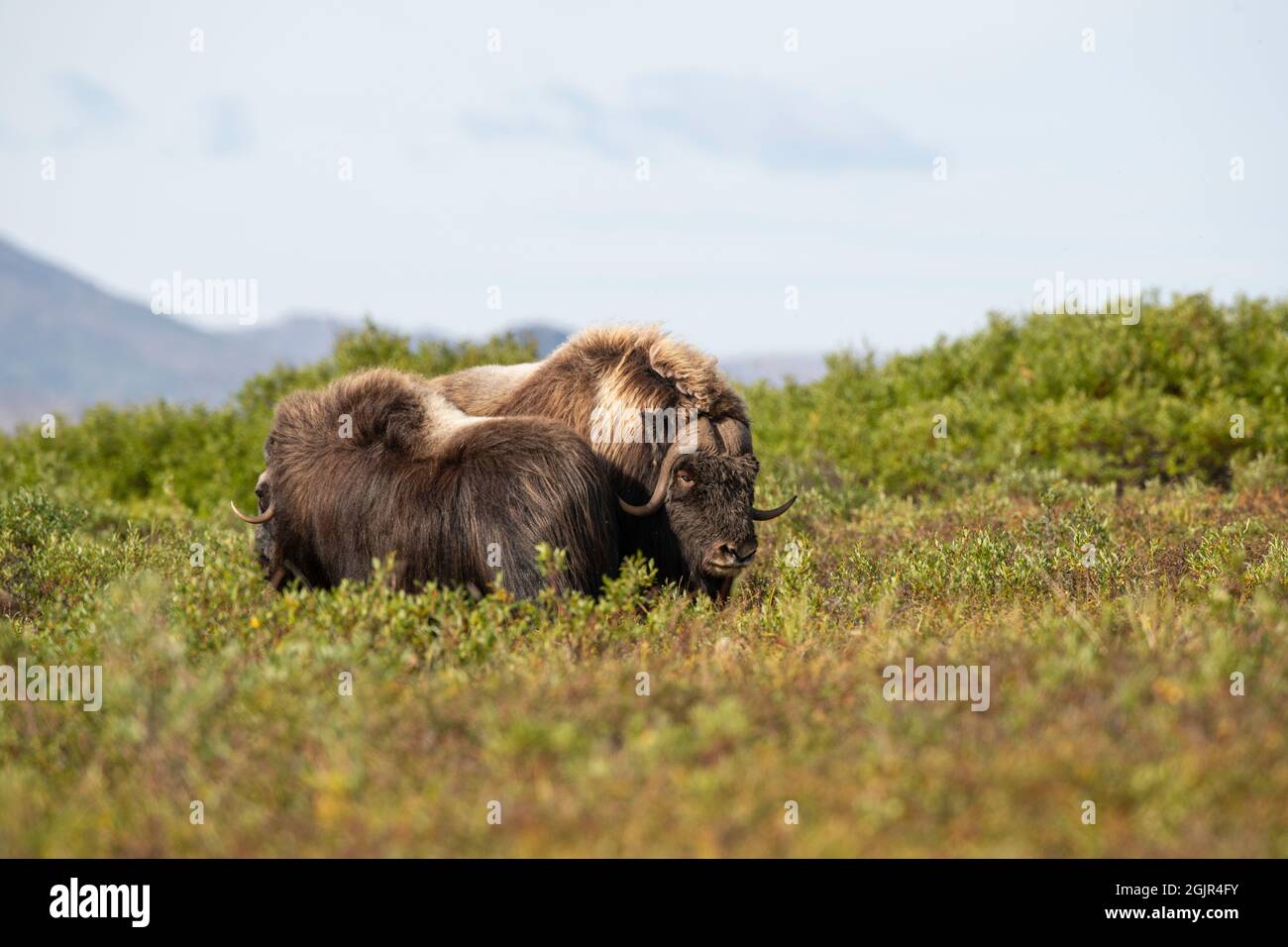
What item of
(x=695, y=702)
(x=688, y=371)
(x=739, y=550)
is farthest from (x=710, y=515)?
(x=695, y=702)

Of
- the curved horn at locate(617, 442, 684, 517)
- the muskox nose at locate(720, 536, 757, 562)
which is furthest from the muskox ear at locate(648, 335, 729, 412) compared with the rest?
the muskox nose at locate(720, 536, 757, 562)

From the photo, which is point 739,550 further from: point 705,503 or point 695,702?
point 695,702

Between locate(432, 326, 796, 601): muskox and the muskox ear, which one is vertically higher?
the muskox ear

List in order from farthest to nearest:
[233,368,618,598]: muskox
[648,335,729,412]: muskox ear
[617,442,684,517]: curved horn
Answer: [648,335,729,412]: muskox ear
[617,442,684,517]: curved horn
[233,368,618,598]: muskox

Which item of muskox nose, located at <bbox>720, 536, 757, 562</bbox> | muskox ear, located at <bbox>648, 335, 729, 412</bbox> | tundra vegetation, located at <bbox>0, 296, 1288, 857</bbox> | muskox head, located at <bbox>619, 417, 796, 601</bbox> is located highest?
muskox ear, located at <bbox>648, 335, 729, 412</bbox>

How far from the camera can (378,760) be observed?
3766 millimetres

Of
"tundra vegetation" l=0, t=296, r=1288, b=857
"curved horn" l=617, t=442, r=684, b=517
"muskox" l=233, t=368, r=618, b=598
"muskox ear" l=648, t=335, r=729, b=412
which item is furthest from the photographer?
"muskox ear" l=648, t=335, r=729, b=412

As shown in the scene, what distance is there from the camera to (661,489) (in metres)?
6.97

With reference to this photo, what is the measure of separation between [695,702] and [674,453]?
9.43 ft

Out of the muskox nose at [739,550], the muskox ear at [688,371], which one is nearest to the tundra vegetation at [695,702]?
the muskox nose at [739,550]

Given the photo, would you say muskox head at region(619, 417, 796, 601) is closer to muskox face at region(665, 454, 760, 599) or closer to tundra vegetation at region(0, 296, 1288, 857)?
muskox face at region(665, 454, 760, 599)

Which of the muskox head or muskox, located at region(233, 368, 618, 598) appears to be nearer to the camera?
muskox, located at region(233, 368, 618, 598)

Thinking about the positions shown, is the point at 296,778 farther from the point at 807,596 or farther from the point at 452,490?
the point at 807,596

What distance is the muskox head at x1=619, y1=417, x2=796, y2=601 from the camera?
7035 mm
